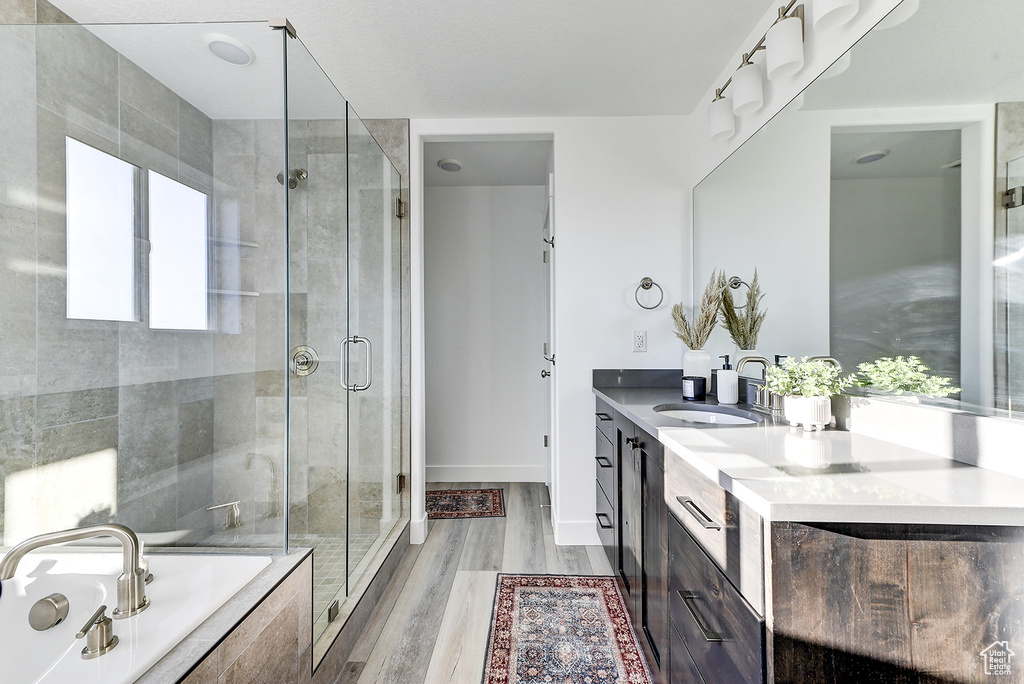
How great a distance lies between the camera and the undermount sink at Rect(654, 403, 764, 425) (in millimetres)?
1760

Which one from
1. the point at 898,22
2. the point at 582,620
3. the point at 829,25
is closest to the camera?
the point at 898,22

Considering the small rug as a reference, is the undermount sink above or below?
above

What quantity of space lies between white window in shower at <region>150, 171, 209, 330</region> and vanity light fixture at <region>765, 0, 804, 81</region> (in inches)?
82.2

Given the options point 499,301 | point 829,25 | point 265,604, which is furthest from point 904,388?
point 499,301

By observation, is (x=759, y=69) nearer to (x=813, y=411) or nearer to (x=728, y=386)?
(x=728, y=386)

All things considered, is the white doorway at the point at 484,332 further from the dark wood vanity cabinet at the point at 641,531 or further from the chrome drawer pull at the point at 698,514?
the chrome drawer pull at the point at 698,514

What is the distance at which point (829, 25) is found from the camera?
1.39 m

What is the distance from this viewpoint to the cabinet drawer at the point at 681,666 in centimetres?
107

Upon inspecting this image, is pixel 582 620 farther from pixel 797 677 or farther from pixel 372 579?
pixel 797 677

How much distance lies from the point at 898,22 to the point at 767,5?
73cm

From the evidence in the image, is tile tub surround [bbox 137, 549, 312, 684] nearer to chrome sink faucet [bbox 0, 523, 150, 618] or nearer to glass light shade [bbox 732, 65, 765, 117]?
chrome sink faucet [bbox 0, 523, 150, 618]

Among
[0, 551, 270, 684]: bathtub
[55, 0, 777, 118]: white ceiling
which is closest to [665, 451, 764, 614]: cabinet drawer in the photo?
[0, 551, 270, 684]: bathtub

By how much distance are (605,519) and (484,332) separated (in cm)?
203

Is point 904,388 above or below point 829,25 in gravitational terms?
below
